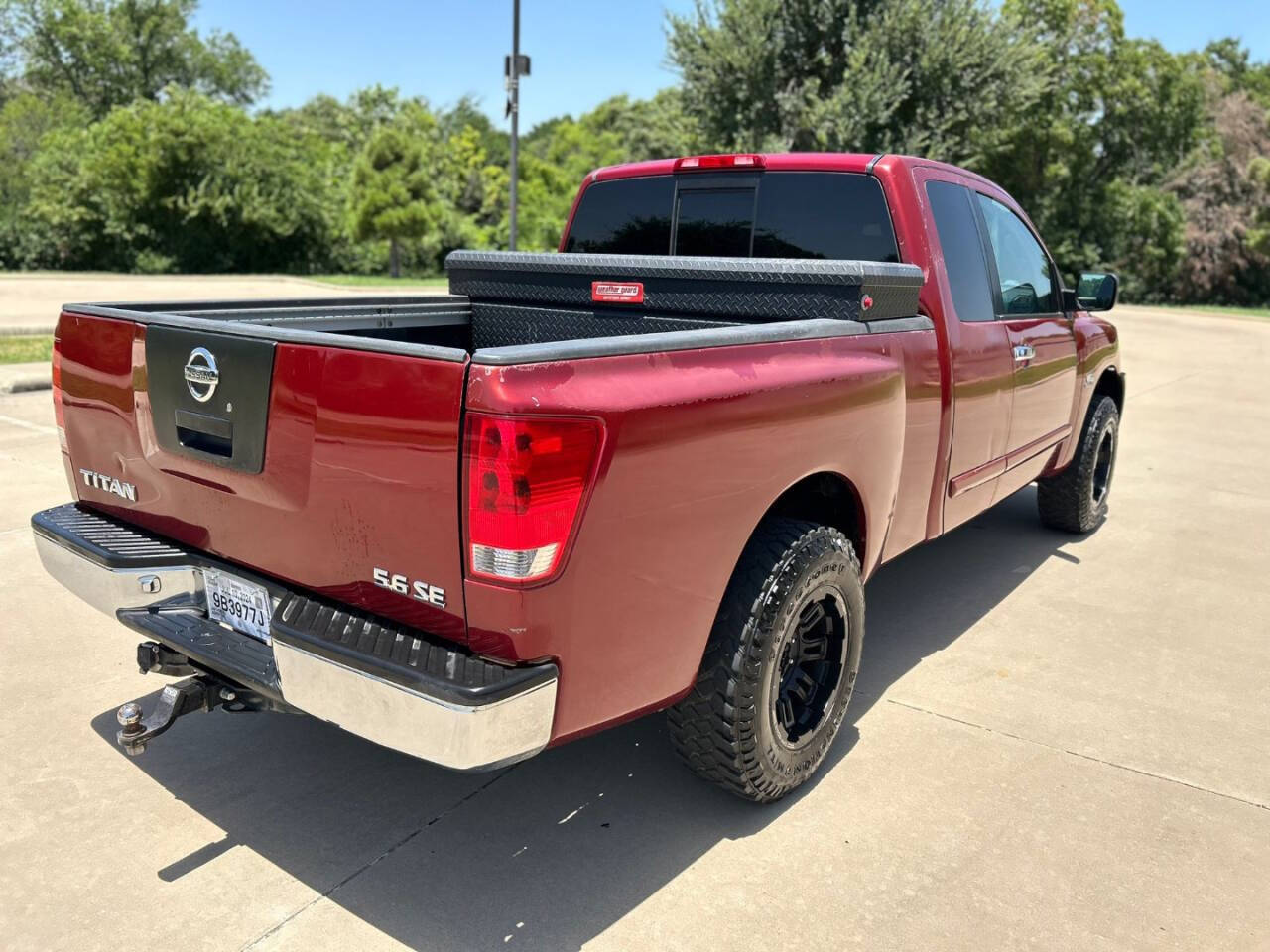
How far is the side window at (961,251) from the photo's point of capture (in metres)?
3.95

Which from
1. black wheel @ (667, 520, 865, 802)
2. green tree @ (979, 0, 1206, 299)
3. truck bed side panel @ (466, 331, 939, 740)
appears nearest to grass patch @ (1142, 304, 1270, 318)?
green tree @ (979, 0, 1206, 299)

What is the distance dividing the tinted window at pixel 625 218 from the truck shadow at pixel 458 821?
A: 213 centimetres

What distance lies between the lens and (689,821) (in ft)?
9.81

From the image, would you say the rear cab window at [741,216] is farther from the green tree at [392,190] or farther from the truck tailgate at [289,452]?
the green tree at [392,190]

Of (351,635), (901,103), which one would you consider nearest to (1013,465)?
(351,635)

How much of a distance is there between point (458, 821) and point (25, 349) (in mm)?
12157

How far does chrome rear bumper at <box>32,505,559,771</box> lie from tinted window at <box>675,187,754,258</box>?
243cm

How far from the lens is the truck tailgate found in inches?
85.4

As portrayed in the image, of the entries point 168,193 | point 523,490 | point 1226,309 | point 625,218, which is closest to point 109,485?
point 523,490

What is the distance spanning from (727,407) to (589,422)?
0.49 metres

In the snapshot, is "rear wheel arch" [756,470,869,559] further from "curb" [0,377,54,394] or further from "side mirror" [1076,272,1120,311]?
"curb" [0,377,54,394]

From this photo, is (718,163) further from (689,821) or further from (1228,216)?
(1228,216)

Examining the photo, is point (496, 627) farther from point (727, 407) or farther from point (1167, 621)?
point (1167, 621)

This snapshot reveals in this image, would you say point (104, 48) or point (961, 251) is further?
point (104, 48)
